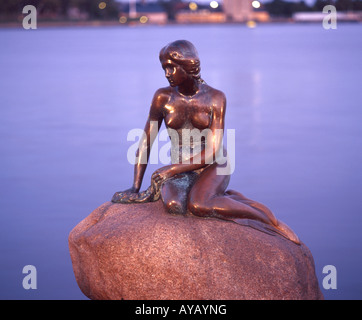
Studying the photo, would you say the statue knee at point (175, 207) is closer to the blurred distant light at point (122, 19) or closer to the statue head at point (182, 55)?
the statue head at point (182, 55)

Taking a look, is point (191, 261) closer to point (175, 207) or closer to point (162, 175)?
point (175, 207)

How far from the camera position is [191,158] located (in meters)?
5.32

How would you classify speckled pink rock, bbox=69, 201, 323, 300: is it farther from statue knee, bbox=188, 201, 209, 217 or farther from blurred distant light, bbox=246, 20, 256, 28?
blurred distant light, bbox=246, 20, 256, 28

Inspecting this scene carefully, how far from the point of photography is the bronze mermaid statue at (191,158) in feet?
16.9

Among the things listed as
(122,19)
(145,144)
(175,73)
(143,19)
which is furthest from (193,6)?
(175,73)

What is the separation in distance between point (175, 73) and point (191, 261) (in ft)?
4.58

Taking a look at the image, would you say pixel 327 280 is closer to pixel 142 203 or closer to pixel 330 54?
pixel 142 203

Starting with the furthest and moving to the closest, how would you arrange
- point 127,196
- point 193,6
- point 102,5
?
point 193,6
point 102,5
point 127,196

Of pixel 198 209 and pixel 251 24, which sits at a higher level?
pixel 251 24

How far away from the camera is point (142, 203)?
5426 millimetres

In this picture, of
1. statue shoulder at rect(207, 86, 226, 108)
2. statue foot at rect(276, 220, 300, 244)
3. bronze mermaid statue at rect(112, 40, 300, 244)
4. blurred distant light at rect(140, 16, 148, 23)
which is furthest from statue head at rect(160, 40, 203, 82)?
blurred distant light at rect(140, 16, 148, 23)

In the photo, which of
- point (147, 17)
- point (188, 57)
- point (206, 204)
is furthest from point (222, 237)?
point (147, 17)

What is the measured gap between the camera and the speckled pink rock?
4.84 metres

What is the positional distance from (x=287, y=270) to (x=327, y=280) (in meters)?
1.21
